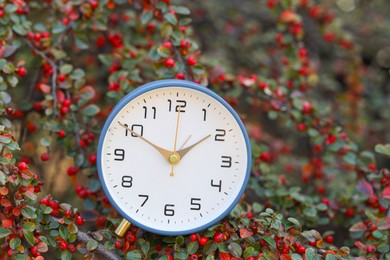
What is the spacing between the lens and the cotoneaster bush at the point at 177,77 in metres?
1.36

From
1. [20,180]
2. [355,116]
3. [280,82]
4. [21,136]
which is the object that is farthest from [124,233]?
[355,116]

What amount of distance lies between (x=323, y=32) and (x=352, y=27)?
1.40 feet

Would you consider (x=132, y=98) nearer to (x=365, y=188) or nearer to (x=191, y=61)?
(x=191, y=61)

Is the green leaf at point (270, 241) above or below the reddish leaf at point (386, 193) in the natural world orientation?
below

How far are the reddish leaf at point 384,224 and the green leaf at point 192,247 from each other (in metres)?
0.48

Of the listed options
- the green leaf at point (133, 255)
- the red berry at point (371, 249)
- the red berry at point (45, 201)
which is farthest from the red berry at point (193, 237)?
the red berry at point (371, 249)

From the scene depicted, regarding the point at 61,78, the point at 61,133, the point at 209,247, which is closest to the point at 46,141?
the point at 61,133

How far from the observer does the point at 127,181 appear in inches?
52.7

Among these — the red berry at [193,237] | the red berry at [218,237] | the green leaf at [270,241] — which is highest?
the green leaf at [270,241]

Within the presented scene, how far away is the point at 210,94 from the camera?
1338 mm

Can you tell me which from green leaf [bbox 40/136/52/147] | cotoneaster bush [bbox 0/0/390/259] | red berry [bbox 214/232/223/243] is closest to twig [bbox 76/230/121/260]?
cotoneaster bush [bbox 0/0/390/259]

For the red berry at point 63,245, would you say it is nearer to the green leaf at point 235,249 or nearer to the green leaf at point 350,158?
the green leaf at point 235,249

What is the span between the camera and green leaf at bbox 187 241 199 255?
4.39ft

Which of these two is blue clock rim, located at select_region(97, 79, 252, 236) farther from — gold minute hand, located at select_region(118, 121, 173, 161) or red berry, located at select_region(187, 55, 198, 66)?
red berry, located at select_region(187, 55, 198, 66)
